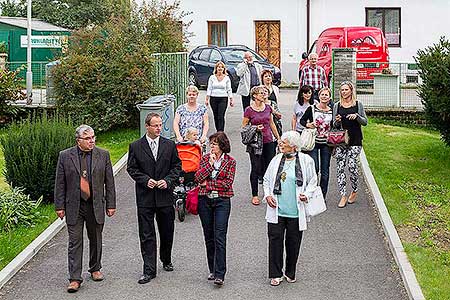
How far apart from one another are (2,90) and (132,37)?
4449mm

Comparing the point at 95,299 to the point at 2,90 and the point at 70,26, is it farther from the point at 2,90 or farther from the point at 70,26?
the point at 70,26

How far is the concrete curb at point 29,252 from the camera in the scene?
417 inches

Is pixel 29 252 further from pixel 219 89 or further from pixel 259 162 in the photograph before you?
pixel 219 89

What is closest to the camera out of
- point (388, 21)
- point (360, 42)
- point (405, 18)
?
point (360, 42)

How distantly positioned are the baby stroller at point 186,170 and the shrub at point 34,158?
276 cm

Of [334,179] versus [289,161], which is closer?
[289,161]

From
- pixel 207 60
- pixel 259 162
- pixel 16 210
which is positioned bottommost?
pixel 16 210

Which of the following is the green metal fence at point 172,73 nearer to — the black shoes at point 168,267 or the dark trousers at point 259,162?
the dark trousers at point 259,162

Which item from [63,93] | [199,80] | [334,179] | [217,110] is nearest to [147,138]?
[334,179]

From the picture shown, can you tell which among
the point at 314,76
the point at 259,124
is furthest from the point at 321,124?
the point at 314,76

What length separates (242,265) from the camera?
1093 cm

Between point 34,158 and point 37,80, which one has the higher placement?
point 37,80

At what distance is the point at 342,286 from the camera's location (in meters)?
10.1

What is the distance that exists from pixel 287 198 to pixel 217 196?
79 cm
